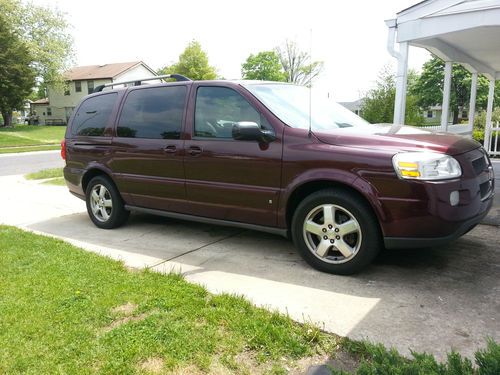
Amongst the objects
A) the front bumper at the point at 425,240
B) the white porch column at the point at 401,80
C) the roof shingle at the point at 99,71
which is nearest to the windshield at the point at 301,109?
the front bumper at the point at 425,240

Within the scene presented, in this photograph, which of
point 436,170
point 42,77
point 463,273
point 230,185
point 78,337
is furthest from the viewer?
point 42,77

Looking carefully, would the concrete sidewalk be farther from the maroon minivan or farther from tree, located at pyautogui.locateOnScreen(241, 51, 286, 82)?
tree, located at pyautogui.locateOnScreen(241, 51, 286, 82)

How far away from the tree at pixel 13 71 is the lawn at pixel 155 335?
38.7 meters

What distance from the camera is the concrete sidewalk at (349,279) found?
9.68ft

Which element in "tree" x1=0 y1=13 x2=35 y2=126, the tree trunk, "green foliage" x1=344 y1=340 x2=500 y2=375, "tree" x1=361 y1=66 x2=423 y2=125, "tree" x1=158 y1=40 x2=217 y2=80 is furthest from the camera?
"tree" x1=158 y1=40 x2=217 y2=80

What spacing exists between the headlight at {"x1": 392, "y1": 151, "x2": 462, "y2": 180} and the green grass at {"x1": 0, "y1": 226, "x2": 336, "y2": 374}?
4.86ft

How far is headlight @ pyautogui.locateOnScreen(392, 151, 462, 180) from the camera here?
Answer: 3463 mm

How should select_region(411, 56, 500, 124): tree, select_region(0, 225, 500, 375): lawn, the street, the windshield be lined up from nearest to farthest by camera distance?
select_region(0, 225, 500, 375): lawn < the street < the windshield < select_region(411, 56, 500, 124): tree

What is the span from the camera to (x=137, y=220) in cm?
645

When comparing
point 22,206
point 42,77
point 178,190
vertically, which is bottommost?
point 22,206

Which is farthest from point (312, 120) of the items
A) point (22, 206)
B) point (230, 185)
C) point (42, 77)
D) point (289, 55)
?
point (289, 55)

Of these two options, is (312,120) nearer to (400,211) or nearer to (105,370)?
(400,211)

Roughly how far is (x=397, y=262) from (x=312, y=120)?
163cm

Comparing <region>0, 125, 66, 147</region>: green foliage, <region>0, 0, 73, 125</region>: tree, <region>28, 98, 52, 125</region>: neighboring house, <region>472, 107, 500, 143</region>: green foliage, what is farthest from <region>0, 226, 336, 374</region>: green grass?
<region>28, 98, 52, 125</region>: neighboring house
